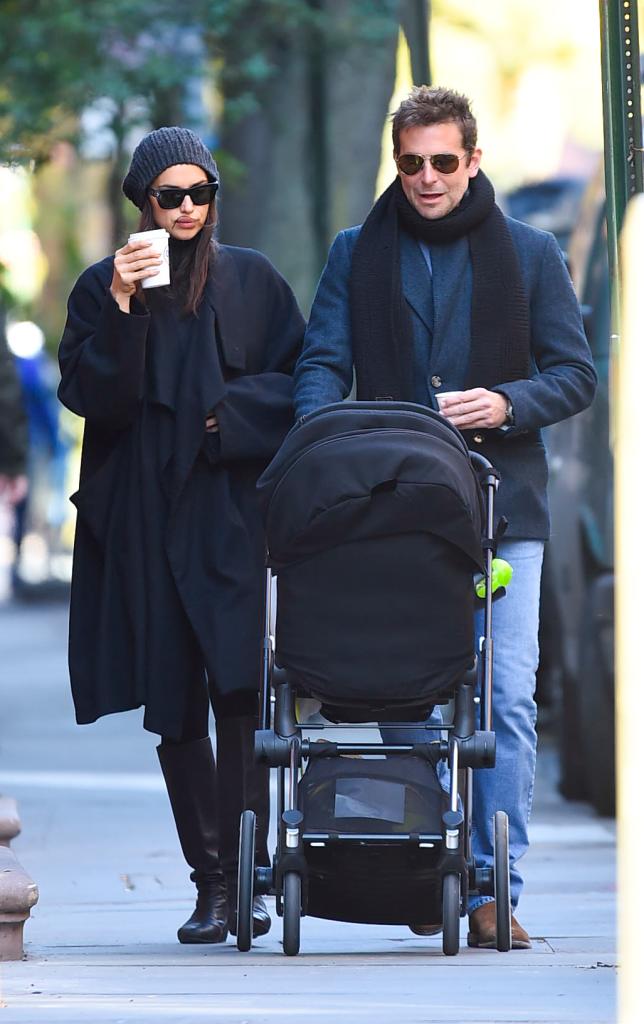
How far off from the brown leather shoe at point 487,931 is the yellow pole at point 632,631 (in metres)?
1.91

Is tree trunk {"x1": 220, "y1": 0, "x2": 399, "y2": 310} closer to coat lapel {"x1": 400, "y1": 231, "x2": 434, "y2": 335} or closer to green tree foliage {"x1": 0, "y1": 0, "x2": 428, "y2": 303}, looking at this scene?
green tree foliage {"x1": 0, "y1": 0, "x2": 428, "y2": 303}

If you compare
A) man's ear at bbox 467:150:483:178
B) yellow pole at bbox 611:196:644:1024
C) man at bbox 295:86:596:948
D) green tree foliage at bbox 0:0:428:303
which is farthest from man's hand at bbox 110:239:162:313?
green tree foliage at bbox 0:0:428:303

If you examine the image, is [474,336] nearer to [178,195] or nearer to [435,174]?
[435,174]

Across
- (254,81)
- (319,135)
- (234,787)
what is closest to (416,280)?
(234,787)

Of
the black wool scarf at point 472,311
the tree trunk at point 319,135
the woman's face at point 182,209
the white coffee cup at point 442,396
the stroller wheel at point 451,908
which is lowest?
the stroller wheel at point 451,908

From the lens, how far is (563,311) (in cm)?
553

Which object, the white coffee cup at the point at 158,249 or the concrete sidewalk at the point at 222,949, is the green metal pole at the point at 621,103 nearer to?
the white coffee cup at the point at 158,249

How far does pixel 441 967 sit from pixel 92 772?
5571 millimetres

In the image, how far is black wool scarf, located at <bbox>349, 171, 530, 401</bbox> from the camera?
5.45 metres

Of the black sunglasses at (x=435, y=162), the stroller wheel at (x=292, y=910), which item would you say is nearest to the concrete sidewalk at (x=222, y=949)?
the stroller wheel at (x=292, y=910)

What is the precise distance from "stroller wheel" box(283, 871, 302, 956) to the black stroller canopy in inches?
26.5

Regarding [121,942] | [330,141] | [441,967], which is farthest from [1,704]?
[441,967]

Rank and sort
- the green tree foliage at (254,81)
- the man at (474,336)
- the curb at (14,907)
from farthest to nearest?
the green tree foliage at (254,81)
the man at (474,336)
the curb at (14,907)

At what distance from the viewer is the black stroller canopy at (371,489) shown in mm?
4727
